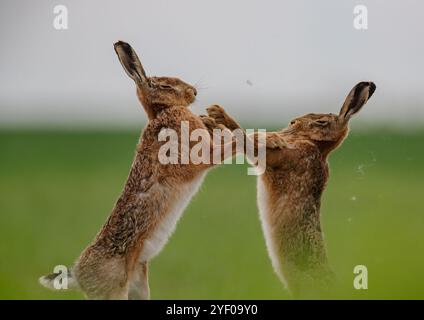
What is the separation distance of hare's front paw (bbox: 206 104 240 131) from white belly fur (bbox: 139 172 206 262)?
550 mm

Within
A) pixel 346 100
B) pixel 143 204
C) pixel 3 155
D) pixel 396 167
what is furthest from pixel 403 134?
pixel 3 155

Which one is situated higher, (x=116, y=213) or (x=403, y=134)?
(x=403, y=134)

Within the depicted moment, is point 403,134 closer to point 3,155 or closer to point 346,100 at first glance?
point 346,100

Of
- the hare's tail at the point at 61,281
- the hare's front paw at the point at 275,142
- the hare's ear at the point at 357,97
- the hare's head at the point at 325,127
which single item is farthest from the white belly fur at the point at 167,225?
the hare's ear at the point at 357,97

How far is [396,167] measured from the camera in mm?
10984

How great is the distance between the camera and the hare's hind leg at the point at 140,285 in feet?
24.6

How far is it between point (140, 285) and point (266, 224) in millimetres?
1178

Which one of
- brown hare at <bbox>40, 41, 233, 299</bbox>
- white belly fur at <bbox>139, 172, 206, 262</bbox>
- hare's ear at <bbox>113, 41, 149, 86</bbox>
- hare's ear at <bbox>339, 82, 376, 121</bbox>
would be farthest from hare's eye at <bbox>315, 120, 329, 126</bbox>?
hare's ear at <bbox>113, 41, 149, 86</bbox>

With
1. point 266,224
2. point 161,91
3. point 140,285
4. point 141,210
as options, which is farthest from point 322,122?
point 140,285

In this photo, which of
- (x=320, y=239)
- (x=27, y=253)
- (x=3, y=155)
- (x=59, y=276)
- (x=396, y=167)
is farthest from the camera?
(x=3, y=155)

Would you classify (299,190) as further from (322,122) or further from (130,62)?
(130,62)

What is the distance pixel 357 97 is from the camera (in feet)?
25.9

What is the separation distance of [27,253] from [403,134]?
13.2ft

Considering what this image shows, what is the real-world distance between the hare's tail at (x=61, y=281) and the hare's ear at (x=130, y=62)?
1.66 metres
